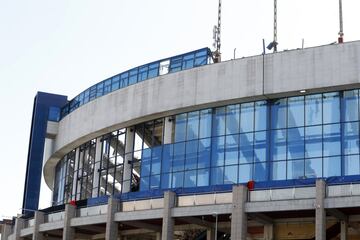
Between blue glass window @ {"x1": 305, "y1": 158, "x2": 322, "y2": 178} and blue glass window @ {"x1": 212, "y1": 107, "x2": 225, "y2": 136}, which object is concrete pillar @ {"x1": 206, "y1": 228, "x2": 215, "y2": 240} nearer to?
blue glass window @ {"x1": 212, "y1": 107, "x2": 225, "y2": 136}

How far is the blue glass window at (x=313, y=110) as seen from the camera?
59.8m

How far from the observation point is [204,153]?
64.4 metres

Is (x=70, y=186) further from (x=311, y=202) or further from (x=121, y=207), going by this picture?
(x=311, y=202)

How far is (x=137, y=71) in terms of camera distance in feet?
237

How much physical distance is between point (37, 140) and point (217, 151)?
2984 cm

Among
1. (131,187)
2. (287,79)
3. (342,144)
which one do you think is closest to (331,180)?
(342,144)

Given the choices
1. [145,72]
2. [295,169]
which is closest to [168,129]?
[145,72]

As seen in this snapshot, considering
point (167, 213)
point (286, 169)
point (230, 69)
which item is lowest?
point (167, 213)

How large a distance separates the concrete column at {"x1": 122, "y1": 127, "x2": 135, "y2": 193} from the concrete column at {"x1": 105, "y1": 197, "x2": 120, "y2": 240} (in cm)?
803

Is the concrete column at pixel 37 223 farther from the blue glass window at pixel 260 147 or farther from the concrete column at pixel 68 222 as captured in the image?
the blue glass window at pixel 260 147

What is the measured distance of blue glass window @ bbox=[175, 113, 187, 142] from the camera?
66.6 metres

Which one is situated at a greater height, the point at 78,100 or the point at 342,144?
the point at 78,100

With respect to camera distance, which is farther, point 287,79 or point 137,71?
point 137,71

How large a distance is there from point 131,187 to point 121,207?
25.9ft
